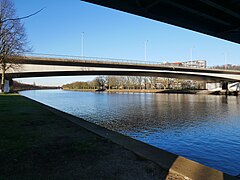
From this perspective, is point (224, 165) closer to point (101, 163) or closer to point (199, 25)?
point (101, 163)

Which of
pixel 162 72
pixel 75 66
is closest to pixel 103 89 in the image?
pixel 162 72

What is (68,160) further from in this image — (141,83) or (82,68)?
(141,83)

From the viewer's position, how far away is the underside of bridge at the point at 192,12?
9153mm

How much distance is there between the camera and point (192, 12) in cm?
988

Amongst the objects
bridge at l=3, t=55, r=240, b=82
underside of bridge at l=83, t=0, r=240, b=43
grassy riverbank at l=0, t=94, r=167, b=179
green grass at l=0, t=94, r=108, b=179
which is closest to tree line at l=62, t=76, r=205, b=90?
bridge at l=3, t=55, r=240, b=82

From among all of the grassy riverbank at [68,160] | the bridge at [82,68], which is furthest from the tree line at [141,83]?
the grassy riverbank at [68,160]

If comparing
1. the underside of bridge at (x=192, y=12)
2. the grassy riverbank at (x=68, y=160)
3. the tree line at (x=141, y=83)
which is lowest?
the grassy riverbank at (x=68, y=160)

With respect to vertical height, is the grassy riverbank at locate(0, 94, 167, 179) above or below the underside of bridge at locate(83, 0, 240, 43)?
below

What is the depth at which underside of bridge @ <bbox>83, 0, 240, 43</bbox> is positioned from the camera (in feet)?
30.0

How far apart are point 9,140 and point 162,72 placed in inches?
2109

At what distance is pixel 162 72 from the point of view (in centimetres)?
5797

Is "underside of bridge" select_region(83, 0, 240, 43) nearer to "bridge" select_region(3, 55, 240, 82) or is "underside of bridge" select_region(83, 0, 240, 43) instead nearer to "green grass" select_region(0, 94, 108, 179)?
"green grass" select_region(0, 94, 108, 179)

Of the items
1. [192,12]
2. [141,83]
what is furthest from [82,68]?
[141,83]

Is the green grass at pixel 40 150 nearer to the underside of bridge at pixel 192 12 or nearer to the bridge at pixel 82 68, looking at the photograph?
the underside of bridge at pixel 192 12
